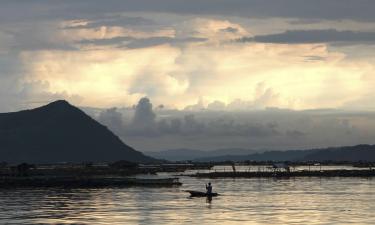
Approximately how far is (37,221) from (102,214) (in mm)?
7774

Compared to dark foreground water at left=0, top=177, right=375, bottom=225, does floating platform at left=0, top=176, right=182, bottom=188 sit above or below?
above

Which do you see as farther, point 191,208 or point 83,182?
point 83,182

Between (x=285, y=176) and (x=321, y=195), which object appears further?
(x=285, y=176)

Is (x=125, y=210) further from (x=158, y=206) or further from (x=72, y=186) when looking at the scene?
(x=72, y=186)

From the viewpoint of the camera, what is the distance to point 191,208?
7725cm

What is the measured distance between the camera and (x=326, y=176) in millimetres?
165000

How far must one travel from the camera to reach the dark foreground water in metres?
64.1

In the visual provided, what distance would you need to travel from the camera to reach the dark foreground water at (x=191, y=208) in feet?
210

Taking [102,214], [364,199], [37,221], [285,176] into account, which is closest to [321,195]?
[364,199]

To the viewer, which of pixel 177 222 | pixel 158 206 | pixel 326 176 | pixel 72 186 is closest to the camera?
pixel 177 222

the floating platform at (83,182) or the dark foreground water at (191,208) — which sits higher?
the floating platform at (83,182)

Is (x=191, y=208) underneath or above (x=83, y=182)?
underneath

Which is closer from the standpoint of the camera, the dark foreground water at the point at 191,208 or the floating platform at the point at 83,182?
the dark foreground water at the point at 191,208

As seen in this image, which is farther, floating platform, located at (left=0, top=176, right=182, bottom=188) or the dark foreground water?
floating platform, located at (left=0, top=176, right=182, bottom=188)
